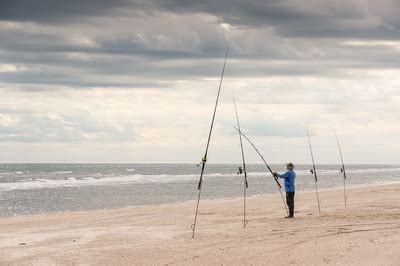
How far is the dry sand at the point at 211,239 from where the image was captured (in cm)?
1055

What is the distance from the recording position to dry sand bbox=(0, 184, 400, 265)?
10555 mm

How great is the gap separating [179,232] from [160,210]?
24.2 feet

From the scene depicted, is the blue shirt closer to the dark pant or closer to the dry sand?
the dark pant

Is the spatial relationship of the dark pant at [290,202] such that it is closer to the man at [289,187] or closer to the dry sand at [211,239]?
the man at [289,187]

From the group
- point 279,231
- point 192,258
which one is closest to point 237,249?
point 192,258

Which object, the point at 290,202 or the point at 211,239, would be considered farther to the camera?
the point at 290,202

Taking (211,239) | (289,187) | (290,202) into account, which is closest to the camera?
(211,239)

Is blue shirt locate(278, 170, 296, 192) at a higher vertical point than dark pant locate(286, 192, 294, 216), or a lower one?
higher

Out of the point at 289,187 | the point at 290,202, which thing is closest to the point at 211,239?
the point at 290,202

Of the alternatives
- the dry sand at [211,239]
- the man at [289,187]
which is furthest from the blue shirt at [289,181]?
the dry sand at [211,239]

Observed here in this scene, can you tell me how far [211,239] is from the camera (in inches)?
504

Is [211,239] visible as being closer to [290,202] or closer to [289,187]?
[290,202]

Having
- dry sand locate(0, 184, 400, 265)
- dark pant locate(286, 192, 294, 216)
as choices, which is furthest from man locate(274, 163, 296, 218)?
dry sand locate(0, 184, 400, 265)

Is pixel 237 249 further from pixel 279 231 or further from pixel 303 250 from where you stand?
pixel 279 231
